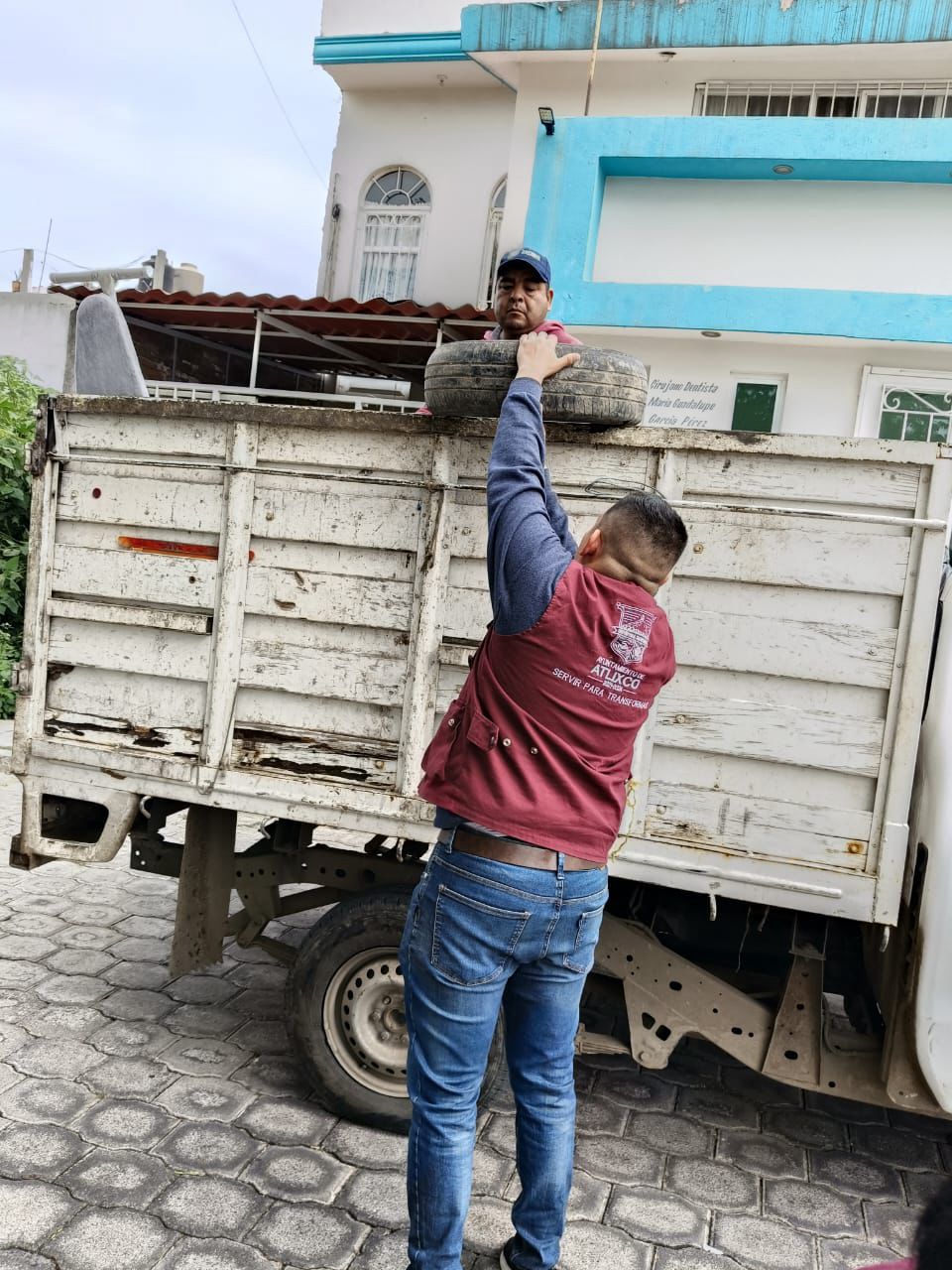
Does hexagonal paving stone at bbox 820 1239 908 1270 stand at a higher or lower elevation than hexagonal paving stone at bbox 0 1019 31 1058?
higher

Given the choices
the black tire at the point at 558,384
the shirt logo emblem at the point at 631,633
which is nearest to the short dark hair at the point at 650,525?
the shirt logo emblem at the point at 631,633

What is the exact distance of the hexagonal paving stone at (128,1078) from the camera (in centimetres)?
348

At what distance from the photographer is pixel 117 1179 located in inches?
117

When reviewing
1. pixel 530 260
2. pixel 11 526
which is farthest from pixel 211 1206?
pixel 11 526

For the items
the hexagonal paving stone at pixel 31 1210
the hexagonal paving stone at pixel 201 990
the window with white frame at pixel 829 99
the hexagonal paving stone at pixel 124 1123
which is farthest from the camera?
the window with white frame at pixel 829 99

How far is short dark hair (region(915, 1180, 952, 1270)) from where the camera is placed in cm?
87

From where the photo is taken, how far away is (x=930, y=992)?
107 inches

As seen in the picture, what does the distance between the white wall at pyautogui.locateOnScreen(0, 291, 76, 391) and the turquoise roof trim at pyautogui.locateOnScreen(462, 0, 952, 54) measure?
827 centimetres

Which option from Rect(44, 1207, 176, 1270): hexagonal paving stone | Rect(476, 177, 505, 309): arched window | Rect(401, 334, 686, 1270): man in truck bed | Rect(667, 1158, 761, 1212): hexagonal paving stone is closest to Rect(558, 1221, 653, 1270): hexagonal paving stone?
Rect(667, 1158, 761, 1212): hexagonal paving stone

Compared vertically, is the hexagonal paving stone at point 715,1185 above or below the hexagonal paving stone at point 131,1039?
above

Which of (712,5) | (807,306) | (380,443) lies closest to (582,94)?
(712,5)

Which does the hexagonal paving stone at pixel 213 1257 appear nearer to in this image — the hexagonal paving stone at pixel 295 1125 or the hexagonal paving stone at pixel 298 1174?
the hexagonal paving stone at pixel 298 1174

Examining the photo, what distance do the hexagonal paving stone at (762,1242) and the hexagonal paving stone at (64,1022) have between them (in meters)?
2.35

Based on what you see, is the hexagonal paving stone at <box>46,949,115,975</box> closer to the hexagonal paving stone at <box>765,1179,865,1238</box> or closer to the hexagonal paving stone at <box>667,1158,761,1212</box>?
the hexagonal paving stone at <box>667,1158,761,1212</box>
